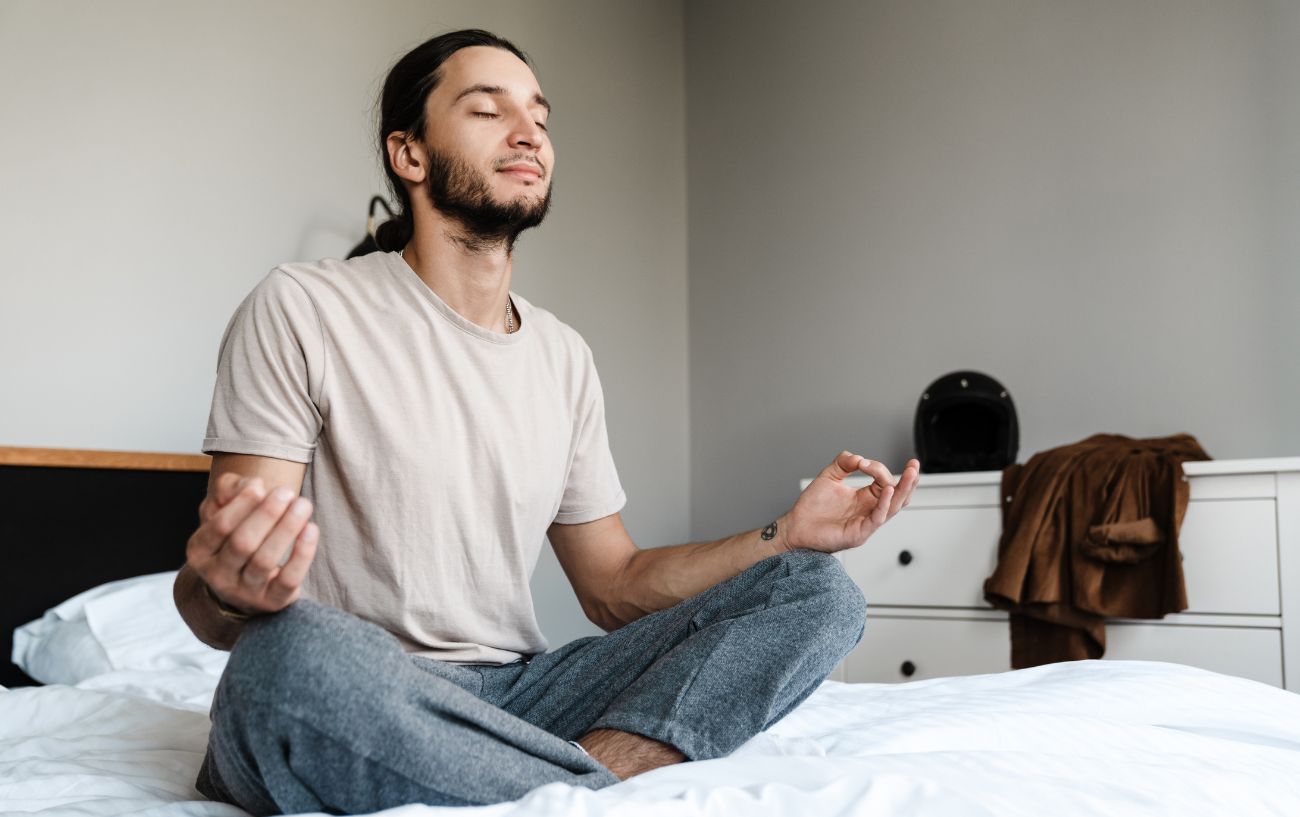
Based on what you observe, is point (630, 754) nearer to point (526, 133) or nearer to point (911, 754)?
point (911, 754)

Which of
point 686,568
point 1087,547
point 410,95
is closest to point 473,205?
point 410,95

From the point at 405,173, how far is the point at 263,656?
0.78 meters

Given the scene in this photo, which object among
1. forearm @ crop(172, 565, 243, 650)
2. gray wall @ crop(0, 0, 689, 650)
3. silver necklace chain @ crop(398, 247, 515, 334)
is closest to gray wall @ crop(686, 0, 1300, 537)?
gray wall @ crop(0, 0, 689, 650)

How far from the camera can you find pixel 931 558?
2.52 metres

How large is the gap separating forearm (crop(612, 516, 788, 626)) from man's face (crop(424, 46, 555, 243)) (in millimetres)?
452

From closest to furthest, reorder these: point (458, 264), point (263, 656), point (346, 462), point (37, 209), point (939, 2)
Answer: point (263, 656)
point (346, 462)
point (458, 264)
point (37, 209)
point (939, 2)

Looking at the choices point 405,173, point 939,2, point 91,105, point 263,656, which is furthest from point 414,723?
point 939,2

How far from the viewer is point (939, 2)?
319 centimetres

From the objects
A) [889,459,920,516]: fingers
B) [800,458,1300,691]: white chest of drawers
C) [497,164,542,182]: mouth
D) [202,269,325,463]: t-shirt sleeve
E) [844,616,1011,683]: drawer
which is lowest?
[844,616,1011,683]: drawer

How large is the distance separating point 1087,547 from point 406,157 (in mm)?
1581

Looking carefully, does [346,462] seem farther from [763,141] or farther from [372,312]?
[763,141]

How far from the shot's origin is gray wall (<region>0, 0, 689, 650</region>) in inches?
75.2

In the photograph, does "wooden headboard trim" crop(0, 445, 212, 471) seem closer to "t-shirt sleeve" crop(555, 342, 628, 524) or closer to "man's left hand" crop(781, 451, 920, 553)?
"t-shirt sleeve" crop(555, 342, 628, 524)

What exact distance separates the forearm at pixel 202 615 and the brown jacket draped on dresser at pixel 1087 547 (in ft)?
5.81
